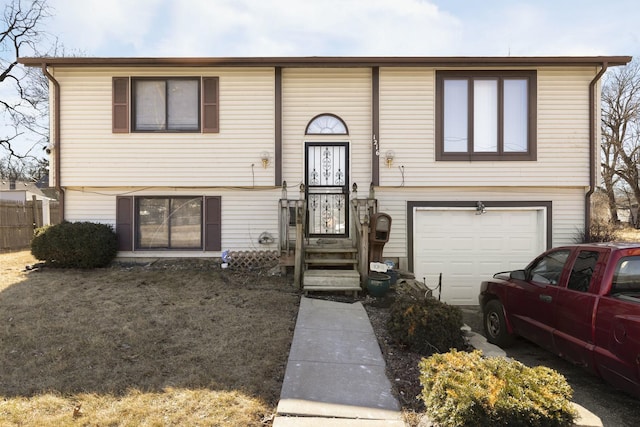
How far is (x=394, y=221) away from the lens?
30.7 ft

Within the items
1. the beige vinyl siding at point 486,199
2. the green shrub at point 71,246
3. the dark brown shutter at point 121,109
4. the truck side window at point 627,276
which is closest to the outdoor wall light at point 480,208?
the beige vinyl siding at point 486,199

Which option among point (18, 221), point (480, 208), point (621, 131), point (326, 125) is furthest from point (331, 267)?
point (621, 131)

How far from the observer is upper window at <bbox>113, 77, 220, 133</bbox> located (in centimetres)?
922

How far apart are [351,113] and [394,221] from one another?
2804 millimetres

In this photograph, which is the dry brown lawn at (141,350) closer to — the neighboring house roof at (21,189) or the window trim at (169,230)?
the window trim at (169,230)

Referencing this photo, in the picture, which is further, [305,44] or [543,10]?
[305,44]

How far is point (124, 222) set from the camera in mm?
9398

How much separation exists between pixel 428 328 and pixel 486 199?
5.64m

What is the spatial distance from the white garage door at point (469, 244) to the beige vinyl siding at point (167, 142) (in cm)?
403

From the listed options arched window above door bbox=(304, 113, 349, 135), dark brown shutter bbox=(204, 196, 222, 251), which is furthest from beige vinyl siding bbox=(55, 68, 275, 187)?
arched window above door bbox=(304, 113, 349, 135)

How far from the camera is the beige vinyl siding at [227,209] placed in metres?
9.35

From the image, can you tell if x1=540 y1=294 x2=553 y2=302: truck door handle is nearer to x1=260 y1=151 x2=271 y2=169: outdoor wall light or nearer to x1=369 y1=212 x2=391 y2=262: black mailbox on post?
x1=369 y1=212 x2=391 y2=262: black mailbox on post

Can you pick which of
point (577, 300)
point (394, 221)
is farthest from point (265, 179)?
point (577, 300)

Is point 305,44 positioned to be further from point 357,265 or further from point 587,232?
point 587,232
